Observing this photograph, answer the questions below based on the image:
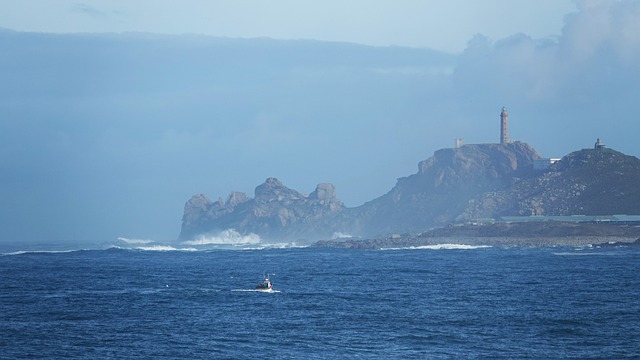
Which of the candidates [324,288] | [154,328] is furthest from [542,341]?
[324,288]

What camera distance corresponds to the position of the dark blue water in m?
61.1

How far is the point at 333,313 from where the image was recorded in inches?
3142

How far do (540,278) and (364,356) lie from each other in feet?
189

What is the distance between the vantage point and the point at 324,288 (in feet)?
342

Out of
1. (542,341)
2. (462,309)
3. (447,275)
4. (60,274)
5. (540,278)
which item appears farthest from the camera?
(60,274)

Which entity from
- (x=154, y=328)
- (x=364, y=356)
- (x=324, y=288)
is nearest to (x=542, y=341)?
(x=364, y=356)

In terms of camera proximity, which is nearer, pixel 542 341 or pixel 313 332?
pixel 542 341

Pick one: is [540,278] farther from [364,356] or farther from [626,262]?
[364,356]

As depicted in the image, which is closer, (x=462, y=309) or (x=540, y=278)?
(x=462, y=309)

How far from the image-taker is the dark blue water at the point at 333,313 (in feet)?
201

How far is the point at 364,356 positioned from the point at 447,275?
63636 millimetres

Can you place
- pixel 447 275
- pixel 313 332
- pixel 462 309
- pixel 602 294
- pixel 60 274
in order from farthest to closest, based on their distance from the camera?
pixel 60 274 < pixel 447 275 < pixel 602 294 < pixel 462 309 < pixel 313 332

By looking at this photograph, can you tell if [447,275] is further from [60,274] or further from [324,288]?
[60,274]

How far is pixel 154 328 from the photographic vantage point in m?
70.7
